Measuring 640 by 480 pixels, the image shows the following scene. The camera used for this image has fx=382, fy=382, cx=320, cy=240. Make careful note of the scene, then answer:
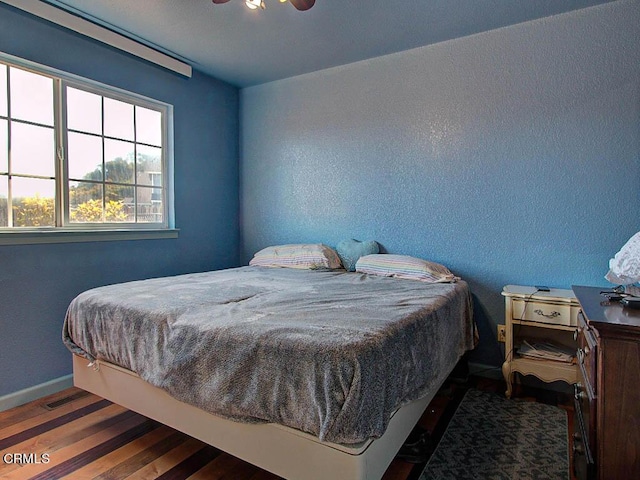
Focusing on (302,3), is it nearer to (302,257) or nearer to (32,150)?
(302,257)

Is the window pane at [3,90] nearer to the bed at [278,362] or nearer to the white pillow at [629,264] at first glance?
the bed at [278,362]

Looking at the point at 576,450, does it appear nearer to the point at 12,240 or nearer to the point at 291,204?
the point at 291,204

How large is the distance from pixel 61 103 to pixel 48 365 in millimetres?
1692

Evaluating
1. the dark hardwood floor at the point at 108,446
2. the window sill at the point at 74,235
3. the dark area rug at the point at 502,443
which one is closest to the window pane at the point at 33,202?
the window sill at the point at 74,235

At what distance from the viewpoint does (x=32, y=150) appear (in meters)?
2.38

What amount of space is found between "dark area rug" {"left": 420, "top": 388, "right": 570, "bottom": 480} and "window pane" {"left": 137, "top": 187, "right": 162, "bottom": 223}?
263cm

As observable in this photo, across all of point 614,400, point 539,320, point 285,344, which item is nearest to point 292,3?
point 285,344

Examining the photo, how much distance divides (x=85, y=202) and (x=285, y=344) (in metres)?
2.15

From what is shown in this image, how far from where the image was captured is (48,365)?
2430 millimetres

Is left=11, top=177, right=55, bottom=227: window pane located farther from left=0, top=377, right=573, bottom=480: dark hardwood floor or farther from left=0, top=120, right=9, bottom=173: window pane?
left=0, top=377, right=573, bottom=480: dark hardwood floor

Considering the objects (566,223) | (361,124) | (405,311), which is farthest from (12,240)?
(566,223)

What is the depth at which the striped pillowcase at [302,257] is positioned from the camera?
302 centimetres

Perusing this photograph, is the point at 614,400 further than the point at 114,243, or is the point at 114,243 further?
the point at 114,243

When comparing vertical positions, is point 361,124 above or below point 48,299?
above
